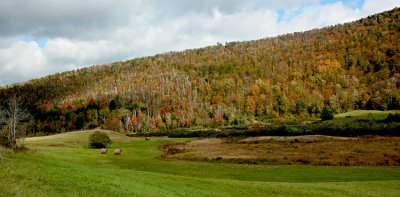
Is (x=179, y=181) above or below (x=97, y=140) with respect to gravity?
below

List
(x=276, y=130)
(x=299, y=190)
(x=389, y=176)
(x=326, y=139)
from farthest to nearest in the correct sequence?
(x=276, y=130) < (x=326, y=139) < (x=389, y=176) < (x=299, y=190)

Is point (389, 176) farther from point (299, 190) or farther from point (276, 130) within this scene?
point (276, 130)

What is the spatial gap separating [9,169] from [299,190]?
22.1m

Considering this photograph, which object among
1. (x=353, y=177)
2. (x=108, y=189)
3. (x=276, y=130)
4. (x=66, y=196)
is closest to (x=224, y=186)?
(x=108, y=189)

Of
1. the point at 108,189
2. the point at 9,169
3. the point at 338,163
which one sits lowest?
the point at 338,163

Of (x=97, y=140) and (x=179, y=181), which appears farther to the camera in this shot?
(x=97, y=140)

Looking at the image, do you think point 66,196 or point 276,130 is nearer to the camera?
point 66,196

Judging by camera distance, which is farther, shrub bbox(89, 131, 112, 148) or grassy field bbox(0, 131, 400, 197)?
shrub bbox(89, 131, 112, 148)

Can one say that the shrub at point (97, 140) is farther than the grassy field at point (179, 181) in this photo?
Yes

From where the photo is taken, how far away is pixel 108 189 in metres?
20.8

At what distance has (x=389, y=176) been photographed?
40.5m

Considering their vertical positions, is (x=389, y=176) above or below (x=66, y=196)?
below

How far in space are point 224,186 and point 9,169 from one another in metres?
16.7

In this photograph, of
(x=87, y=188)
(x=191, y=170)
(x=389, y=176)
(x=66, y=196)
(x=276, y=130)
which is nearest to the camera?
(x=66, y=196)
